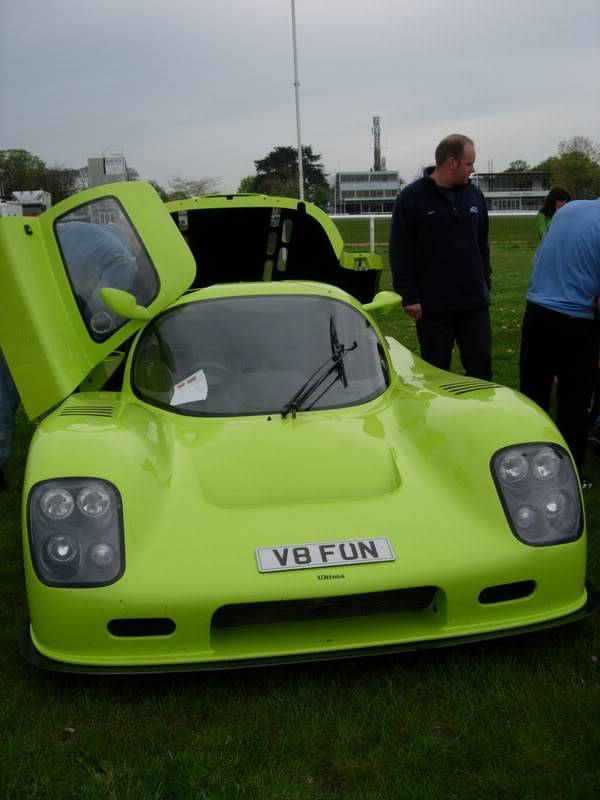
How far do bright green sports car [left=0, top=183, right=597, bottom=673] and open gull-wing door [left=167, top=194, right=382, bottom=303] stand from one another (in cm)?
145

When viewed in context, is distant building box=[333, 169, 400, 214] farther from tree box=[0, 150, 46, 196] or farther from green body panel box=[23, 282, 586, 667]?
green body panel box=[23, 282, 586, 667]

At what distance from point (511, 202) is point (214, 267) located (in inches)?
3594

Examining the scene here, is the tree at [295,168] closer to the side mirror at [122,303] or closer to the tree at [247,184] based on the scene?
the tree at [247,184]

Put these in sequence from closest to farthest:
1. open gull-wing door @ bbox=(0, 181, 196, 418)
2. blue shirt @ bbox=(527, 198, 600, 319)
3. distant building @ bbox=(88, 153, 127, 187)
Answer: open gull-wing door @ bbox=(0, 181, 196, 418) < blue shirt @ bbox=(527, 198, 600, 319) < distant building @ bbox=(88, 153, 127, 187)

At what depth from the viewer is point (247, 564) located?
2828 millimetres

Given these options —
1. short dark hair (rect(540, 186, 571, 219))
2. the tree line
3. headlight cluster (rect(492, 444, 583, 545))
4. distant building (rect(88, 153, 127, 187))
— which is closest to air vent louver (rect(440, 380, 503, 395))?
headlight cluster (rect(492, 444, 583, 545))

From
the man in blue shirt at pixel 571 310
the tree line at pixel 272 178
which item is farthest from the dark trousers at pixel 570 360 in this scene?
the tree line at pixel 272 178

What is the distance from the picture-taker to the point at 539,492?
3129 millimetres

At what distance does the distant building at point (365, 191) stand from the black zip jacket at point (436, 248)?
98.8 meters

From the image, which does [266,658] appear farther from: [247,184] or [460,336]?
[247,184]

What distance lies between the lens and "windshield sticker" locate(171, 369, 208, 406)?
389cm

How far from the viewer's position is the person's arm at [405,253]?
17.9ft

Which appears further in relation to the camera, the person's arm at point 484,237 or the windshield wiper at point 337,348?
the person's arm at point 484,237

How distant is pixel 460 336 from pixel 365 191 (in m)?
A: 109
